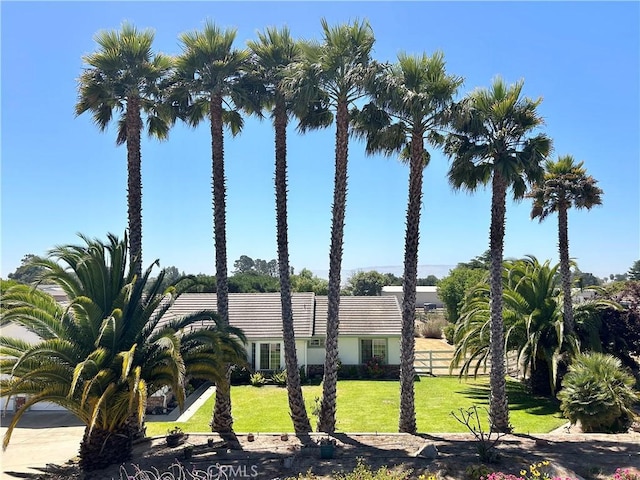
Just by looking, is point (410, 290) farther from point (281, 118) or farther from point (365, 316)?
point (365, 316)

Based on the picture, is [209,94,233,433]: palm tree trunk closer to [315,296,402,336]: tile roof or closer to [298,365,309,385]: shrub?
[298,365,309,385]: shrub

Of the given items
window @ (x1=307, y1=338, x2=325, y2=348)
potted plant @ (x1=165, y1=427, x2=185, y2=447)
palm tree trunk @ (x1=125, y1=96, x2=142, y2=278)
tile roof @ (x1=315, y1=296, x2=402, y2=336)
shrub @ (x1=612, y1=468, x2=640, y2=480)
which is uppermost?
palm tree trunk @ (x1=125, y1=96, x2=142, y2=278)

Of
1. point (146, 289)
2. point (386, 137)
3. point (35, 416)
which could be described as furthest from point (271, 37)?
point (35, 416)

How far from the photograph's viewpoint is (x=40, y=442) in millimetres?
14062

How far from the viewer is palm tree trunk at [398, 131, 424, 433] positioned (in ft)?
42.4

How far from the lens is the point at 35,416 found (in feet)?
56.7

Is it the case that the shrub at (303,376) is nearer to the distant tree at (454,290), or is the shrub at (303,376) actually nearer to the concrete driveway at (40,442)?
the concrete driveway at (40,442)

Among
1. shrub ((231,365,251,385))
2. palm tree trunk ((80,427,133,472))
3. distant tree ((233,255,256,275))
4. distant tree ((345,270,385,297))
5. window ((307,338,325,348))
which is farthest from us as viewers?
distant tree ((233,255,256,275))

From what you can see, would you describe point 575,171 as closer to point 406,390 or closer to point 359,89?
point 359,89

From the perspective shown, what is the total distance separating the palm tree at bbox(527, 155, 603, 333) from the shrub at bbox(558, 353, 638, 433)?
3928 mm

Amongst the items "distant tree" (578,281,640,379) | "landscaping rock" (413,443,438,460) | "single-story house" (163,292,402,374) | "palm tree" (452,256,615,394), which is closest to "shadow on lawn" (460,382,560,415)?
"palm tree" (452,256,615,394)

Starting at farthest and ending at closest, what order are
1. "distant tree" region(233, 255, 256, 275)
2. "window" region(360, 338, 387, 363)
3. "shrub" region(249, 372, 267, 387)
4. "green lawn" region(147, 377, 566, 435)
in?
"distant tree" region(233, 255, 256, 275)
"window" region(360, 338, 387, 363)
"shrub" region(249, 372, 267, 387)
"green lawn" region(147, 377, 566, 435)

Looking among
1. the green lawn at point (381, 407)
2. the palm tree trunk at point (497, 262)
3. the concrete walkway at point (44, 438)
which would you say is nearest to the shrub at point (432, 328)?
the green lawn at point (381, 407)

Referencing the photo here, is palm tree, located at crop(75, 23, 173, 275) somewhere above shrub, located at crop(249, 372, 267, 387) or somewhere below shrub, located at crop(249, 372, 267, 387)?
above
